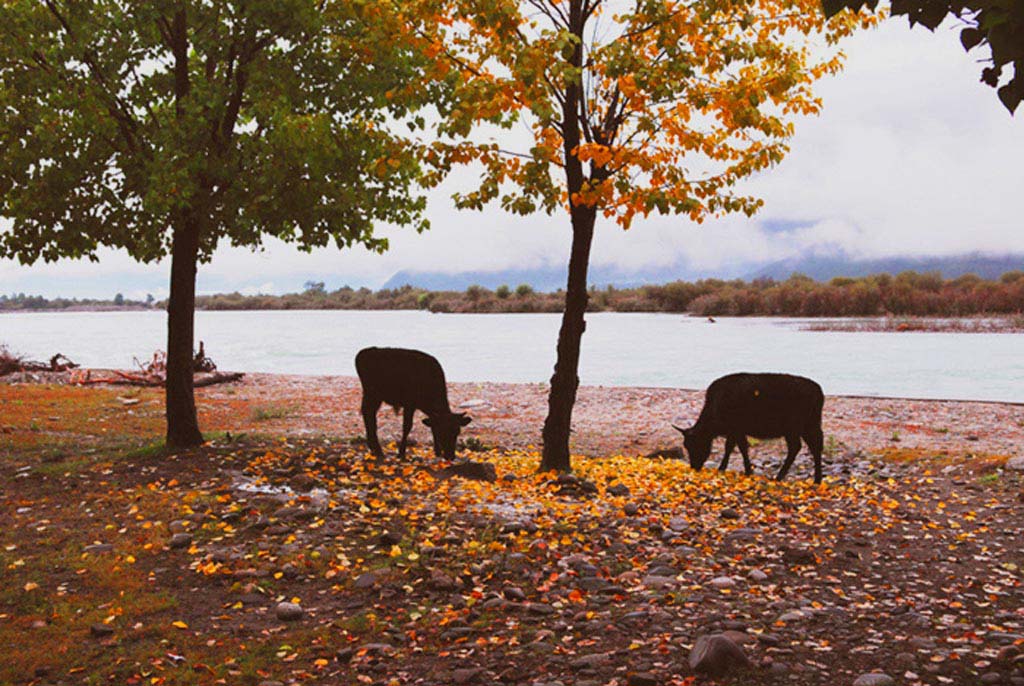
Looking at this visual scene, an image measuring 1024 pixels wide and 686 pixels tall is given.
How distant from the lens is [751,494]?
13953 mm

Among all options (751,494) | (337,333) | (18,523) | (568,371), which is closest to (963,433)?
(751,494)

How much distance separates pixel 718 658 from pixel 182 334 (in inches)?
484

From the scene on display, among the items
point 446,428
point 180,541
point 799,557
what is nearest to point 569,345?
point 446,428

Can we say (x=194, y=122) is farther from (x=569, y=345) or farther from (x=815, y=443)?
(x=815, y=443)

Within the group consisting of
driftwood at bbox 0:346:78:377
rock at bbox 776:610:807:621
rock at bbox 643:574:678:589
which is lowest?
rock at bbox 643:574:678:589

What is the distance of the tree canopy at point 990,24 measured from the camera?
529 cm

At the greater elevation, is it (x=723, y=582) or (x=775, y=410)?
(x=775, y=410)

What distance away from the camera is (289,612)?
27.4 feet

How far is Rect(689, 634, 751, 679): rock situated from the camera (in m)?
6.71

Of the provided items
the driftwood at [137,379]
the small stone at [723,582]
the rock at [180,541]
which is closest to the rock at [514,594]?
the small stone at [723,582]

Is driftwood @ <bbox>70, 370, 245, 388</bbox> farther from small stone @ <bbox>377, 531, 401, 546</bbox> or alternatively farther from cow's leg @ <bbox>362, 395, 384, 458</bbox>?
small stone @ <bbox>377, 531, 401, 546</bbox>

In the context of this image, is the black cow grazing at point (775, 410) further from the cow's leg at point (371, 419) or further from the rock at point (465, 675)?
the rock at point (465, 675)

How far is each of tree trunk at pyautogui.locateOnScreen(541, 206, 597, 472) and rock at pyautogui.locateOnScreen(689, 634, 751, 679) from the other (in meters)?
8.12

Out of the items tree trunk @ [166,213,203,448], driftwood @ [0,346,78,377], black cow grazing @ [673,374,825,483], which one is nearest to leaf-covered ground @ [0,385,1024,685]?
tree trunk @ [166,213,203,448]
